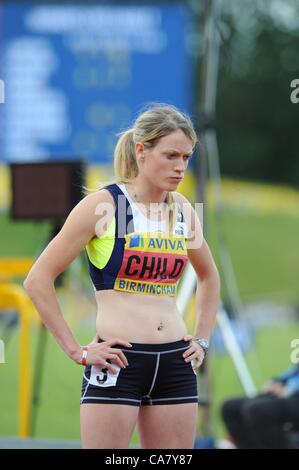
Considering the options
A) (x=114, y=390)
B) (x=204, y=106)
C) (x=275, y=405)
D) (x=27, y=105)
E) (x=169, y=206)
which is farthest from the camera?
(x=27, y=105)

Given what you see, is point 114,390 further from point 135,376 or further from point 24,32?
point 24,32

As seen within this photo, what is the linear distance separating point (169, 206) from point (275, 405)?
7.50 ft

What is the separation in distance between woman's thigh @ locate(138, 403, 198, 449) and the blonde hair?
62cm

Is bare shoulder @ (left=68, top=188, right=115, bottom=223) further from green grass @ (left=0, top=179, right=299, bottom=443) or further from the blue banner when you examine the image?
the blue banner

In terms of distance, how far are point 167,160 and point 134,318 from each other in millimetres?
554

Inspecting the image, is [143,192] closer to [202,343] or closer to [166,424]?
[202,343]

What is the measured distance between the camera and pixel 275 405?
5715 mm

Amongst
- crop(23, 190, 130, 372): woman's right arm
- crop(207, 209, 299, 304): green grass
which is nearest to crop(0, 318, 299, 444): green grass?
crop(23, 190, 130, 372): woman's right arm

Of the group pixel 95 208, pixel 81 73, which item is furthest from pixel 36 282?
pixel 81 73

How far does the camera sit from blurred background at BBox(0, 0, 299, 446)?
641 cm

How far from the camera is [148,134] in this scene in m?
3.67

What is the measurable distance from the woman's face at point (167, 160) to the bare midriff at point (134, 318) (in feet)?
1.31

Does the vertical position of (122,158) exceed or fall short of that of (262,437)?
it exceeds it

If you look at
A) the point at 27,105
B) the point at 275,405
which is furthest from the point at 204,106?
the point at 27,105
